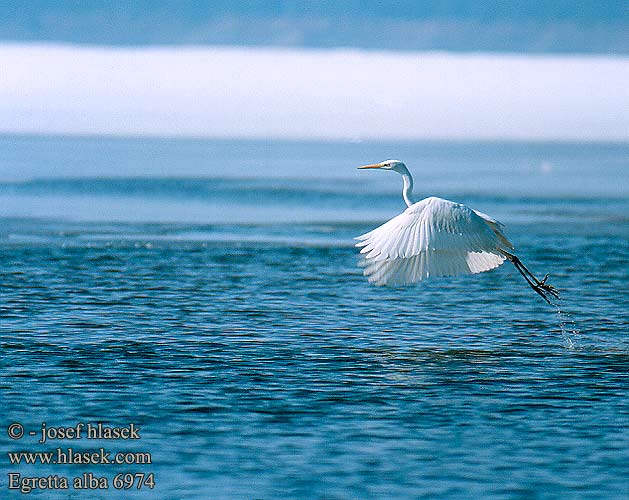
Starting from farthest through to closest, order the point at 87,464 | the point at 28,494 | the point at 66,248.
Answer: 1. the point at 66,248
2. the point at 87,464
3. the point at 28,494

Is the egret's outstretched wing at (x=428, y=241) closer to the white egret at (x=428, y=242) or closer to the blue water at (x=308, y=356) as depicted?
the white egret at (x=428, y=242)

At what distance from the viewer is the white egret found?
13.9 meters

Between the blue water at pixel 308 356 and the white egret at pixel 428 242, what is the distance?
0.75 metres

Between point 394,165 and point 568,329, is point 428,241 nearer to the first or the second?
point 394,165

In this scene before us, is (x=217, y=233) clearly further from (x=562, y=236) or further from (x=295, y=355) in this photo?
(x=295, y=355)

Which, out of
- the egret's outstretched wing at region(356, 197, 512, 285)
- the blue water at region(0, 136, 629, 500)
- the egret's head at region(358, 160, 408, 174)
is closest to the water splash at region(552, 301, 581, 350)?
the blue water at region(0, 136, 629, 500)

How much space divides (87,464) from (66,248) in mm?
12741

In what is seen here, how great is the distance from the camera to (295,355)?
44.2 ft

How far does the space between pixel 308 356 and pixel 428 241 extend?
1.78 meters

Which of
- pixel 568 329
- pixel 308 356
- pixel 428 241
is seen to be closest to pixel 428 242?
pixel 428 241

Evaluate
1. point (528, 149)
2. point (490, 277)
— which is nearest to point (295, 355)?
point (490, 277)

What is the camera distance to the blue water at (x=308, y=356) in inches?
375

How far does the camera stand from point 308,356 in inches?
528

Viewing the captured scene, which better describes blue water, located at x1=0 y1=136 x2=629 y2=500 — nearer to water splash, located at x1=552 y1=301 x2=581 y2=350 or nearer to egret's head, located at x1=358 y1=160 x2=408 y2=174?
water splash, located at x1=552 y1=301 x2=581 y2=350
